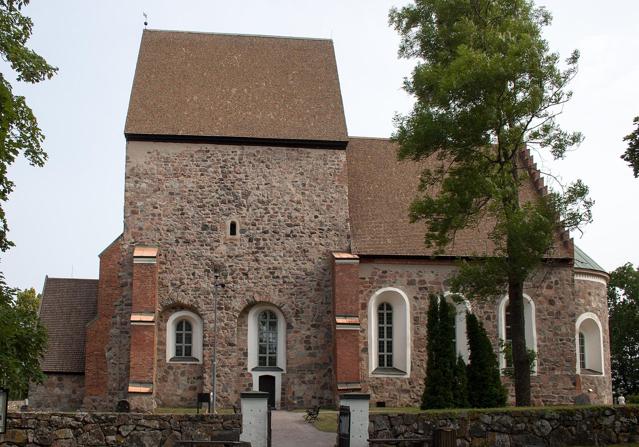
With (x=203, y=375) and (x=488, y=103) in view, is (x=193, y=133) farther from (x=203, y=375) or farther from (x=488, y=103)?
(x=488, y=103)

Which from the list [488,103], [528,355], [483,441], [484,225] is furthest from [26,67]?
[484,225]

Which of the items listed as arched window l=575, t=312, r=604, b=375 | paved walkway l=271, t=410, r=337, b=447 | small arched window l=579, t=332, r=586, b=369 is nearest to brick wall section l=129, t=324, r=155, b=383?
paved walkway l=271, t=410, r=337, b=447

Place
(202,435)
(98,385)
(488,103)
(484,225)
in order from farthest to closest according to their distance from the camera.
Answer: (484,225) < (98,385) < (488,103) < (202,435)

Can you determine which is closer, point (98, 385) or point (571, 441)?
point (571, 441)

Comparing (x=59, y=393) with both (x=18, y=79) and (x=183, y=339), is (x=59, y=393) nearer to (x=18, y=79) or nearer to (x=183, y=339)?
(x=183, y=339)

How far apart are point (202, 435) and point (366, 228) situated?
14.4 m

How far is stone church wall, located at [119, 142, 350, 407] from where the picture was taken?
28.8 metres

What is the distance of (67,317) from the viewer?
1209 inches

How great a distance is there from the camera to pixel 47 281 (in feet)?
105

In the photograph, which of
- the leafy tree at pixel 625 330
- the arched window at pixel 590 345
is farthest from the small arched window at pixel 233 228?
the leafy tree at pixel 625 330

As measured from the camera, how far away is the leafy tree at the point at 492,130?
21094mm

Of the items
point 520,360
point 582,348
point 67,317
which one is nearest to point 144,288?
point 67,317

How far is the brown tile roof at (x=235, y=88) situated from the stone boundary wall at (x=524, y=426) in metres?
Answer: 14.4

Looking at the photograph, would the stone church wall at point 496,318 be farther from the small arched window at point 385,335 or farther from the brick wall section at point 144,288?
the brick wall section at point 144,288
